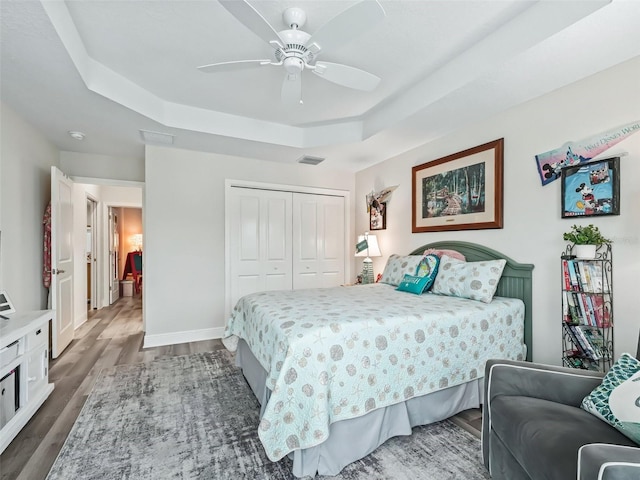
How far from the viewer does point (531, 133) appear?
2.62 m

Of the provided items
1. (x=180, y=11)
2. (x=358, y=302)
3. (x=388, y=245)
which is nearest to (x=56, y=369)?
(x=358, y=302)

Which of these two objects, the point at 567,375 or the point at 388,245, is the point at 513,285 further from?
the point at 388,245

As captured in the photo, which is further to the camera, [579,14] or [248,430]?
[248,430]

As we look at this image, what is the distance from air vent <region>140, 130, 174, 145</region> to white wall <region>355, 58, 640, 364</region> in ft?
10.0

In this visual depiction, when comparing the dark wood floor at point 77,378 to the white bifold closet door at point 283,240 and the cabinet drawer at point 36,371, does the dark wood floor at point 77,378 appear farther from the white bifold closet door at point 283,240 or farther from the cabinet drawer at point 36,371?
the white bifold closet door at point 283,240

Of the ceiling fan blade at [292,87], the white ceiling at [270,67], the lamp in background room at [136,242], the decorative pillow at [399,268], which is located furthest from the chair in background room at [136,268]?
the ceiling fan blade at [292,87]

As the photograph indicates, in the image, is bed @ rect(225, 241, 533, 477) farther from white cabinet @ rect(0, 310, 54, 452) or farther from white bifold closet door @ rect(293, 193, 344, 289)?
white bifold closet door @ rect(293, 193, 344, 289)

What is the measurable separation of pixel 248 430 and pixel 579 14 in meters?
3.08

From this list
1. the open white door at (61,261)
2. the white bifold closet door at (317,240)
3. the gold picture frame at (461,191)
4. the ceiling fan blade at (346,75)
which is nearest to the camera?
the ceiling fan blade at (346,75)

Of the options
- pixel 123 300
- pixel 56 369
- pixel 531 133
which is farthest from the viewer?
pixel 123 300

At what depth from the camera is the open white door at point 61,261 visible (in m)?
3.28

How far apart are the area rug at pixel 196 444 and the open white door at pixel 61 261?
1.24m

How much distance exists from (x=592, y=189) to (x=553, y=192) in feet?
0.88

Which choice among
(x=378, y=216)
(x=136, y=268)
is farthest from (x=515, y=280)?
(x=136, y=268)
